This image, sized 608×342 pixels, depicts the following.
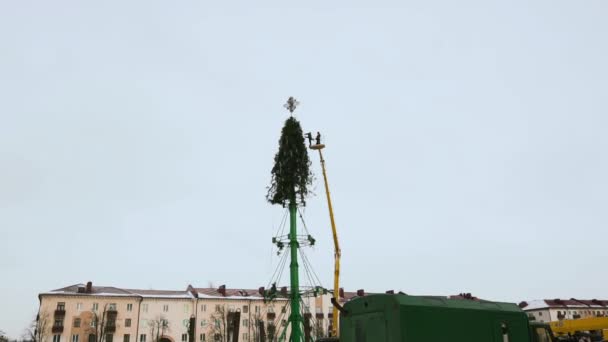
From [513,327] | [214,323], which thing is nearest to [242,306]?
[214,323]

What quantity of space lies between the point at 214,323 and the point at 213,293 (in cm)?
632

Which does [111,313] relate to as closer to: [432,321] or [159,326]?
[159,326]

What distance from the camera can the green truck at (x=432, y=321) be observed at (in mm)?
13977

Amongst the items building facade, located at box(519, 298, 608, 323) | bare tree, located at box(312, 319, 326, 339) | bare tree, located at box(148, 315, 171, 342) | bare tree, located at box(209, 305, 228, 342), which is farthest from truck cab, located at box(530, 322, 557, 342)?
building facade, located at box(519, 298, 608, 323)

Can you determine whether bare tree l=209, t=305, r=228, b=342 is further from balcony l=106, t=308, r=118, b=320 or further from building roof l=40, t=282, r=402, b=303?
balcony l=106, t=308, r=118, b=320

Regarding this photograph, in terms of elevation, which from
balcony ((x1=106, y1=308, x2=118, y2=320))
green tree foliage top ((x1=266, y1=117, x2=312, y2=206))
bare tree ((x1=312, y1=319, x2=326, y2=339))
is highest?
green tree foliage top ((x1=266, y1=117, x2=312, y2=206))

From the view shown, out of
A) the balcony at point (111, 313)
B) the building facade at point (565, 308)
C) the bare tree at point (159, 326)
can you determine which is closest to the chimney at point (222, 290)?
the bare tree at point (159, 326)

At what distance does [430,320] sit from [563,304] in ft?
352

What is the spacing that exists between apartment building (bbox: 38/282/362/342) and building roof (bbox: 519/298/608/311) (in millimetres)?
48355

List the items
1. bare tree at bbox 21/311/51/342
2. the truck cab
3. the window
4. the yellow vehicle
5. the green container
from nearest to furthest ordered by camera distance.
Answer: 1. the green container
2. the truck cab
3. the window
4. the yellow vehicle
5. bare tree at bbox 21/311/51/342

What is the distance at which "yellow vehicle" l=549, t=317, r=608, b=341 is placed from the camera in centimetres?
2748

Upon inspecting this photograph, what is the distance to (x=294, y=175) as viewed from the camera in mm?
32844

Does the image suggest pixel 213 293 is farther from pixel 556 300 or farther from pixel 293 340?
pixel 556 300

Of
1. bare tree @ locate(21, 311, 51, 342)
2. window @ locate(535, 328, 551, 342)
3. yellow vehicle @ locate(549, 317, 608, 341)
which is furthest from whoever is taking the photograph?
bare tree @ locate(21, 311, 51, 342)
